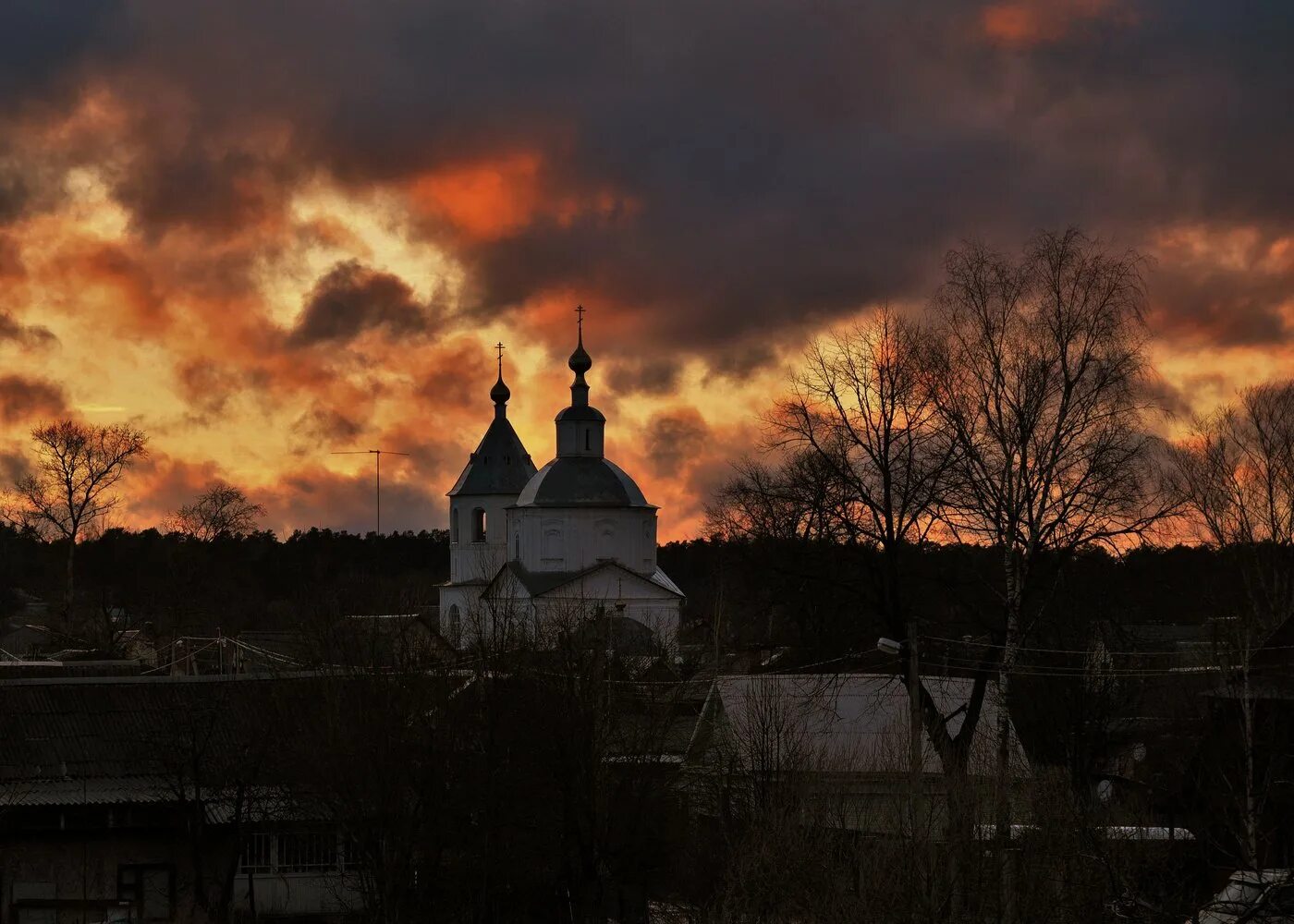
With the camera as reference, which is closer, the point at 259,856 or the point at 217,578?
the point at 259,856

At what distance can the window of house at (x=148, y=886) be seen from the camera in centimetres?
2889

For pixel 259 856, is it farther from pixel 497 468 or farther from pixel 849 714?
pixel 497 468

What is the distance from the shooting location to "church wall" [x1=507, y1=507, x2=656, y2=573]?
3452 inches

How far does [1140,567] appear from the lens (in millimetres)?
29906

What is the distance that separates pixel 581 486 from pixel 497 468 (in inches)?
615

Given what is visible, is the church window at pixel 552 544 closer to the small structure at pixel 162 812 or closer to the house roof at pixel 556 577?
the house roof at pixel 556 577

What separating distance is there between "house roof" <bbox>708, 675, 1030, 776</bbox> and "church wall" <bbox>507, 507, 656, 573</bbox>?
53115 mm

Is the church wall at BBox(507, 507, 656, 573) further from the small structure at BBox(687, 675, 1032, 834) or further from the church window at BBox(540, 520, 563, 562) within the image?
the small structure at BBox(687, 675, 1032, 834)

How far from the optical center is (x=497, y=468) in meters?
104

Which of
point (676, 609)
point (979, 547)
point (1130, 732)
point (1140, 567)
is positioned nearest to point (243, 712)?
point (979, 547)

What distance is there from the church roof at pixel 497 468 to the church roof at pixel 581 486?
41.2 feet

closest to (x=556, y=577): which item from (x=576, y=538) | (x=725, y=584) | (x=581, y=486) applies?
(x=576, y=538)

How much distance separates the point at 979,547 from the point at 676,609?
57225mm

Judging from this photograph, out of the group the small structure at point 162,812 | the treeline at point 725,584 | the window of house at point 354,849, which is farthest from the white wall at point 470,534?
the window of house at point 354,849
